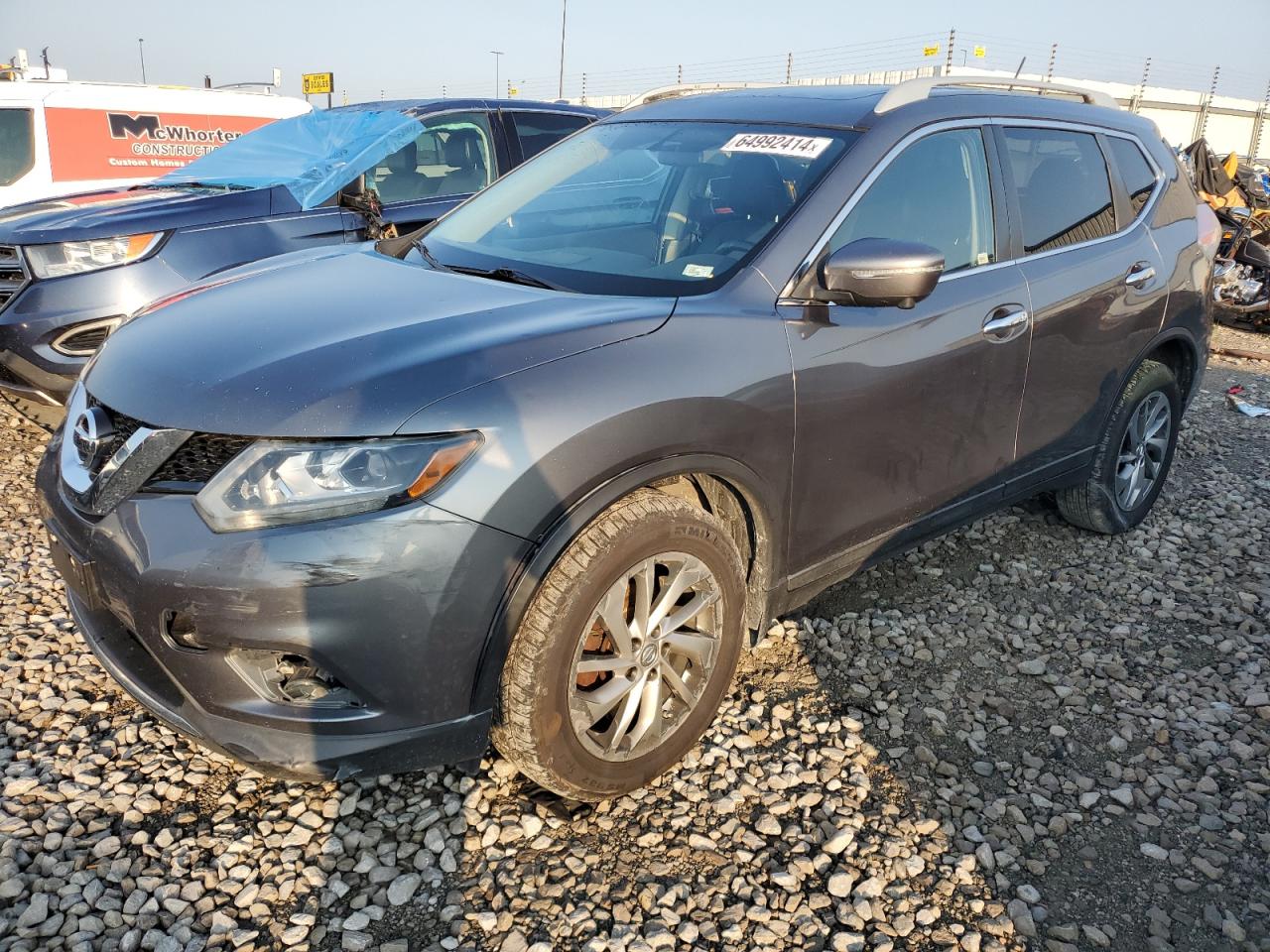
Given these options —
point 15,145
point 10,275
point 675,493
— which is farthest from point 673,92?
point 15,145

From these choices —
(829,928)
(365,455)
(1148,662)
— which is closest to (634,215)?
(365,455)

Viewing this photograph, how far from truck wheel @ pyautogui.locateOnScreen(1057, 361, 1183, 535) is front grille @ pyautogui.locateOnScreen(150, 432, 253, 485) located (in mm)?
3389

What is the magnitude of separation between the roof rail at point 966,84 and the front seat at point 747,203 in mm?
425

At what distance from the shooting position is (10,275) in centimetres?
443

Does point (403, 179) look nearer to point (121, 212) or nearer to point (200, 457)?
point (121, 212)

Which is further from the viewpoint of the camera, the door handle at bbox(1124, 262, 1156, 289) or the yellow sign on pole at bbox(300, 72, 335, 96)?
the yellow sign on pole at bbox(300, 72, 335, 96)

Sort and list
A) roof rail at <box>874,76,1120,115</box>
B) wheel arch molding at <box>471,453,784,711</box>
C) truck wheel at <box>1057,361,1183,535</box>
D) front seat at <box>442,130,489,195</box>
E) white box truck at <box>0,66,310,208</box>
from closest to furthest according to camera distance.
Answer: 1. wheel arch molding at <box>471,453,784,711</box>
2. roof rail at <box>874,76,1120,115</box>
3. truck wheel at <box>1057,361,1183,535</box>
4. front seat at <box>442,130,489,195</box>
5. white box truck at <box>0,66,310,208</box>

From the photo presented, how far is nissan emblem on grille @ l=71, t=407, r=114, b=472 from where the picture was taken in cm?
216

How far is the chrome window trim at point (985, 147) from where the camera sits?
255cm

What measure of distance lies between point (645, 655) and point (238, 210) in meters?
3.76

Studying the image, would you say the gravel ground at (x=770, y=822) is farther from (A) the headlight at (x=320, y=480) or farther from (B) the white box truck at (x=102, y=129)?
(B) the white box truck at (x=102, y=129)

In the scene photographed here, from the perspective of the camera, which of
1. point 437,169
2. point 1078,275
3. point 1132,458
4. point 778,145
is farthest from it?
point 437,169

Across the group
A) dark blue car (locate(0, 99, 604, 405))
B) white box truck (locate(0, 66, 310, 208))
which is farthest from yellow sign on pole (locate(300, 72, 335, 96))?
dark blue car (locate(0, 99, 604, 405))

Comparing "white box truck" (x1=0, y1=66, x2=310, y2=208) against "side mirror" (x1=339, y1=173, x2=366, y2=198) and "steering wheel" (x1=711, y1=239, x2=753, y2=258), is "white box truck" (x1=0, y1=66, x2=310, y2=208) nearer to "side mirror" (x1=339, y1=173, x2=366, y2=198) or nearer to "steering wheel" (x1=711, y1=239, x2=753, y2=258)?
"side mirror" (x1=339, y1=173, x2=366, y2=198)
